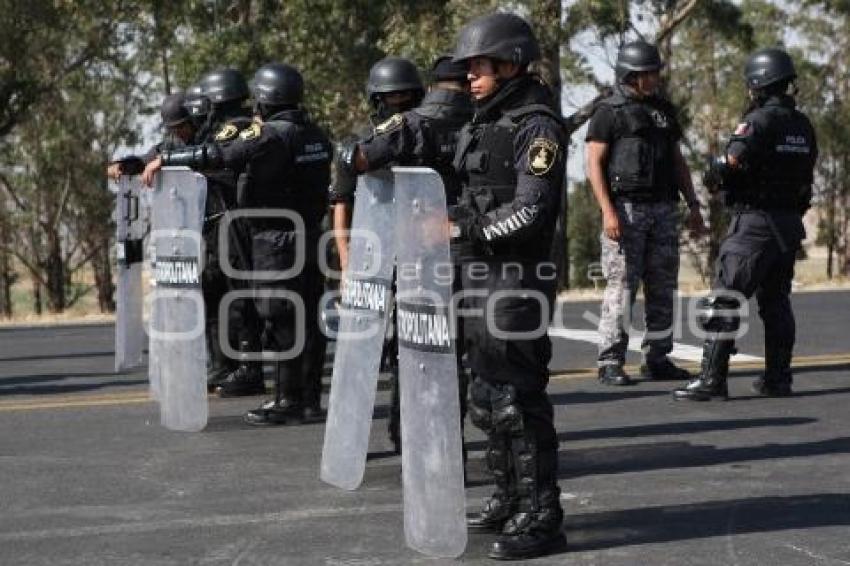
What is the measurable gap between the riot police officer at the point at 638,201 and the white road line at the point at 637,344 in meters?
1.25

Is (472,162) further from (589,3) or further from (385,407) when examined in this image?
(589,3)

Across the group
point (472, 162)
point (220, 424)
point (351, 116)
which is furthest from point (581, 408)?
point (351, 116)

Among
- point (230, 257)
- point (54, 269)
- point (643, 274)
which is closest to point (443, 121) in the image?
point (230, 257)

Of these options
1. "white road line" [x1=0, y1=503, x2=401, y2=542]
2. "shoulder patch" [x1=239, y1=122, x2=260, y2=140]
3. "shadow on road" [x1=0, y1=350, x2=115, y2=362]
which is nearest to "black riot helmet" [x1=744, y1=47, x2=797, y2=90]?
"shoulder patch" [x1=239, y1=122, x2=260, y2=140]

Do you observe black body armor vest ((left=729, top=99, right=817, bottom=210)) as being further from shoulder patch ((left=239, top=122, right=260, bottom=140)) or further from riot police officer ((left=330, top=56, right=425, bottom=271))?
shoulder patch ((left=239, top=122, right=260, bottom=140))

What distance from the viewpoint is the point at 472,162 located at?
5.41 metres

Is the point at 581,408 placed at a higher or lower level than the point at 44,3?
lower

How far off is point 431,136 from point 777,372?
3.54 metres

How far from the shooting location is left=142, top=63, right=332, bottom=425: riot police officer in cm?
820

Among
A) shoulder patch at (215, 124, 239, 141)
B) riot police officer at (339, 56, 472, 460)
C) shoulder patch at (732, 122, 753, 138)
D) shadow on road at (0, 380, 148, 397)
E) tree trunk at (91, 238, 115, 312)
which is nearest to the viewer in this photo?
riot police officer at (339, 56, 472, 460)

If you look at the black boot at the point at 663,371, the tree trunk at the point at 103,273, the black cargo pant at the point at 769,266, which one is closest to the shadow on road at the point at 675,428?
the black cargo pant at the point at 769,266

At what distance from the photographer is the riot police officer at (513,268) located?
5.14 meters

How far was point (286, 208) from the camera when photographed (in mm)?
8352

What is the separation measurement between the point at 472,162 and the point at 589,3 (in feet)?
65.5
